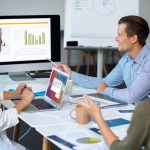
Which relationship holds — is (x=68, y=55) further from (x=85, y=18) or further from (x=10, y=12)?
(x=85, y=18)

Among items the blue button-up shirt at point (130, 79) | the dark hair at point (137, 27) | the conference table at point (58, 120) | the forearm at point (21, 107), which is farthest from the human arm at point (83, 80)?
the forearm at point (21, 107)

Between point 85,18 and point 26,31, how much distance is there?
1.43 meters

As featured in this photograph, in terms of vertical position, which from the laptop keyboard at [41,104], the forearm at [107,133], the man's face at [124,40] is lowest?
the laptop keyboard at [41,104]

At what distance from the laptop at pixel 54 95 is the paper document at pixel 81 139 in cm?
39

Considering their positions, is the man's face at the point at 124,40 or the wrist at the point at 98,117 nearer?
the wrist at the point at 98,117

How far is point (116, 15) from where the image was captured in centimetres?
404

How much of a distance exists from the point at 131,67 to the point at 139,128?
4.30 feet

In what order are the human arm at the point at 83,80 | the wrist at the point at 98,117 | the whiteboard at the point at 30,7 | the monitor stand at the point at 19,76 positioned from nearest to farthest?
the wrist at the point at 98,117 < the human arm at the point at 83,80 < the monitor stand at the point at 19,76 < the whiteboard at the point at 30,7

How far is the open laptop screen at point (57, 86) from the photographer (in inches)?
80.5

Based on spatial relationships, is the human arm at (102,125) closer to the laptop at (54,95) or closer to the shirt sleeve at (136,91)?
the laptop at (54,95)

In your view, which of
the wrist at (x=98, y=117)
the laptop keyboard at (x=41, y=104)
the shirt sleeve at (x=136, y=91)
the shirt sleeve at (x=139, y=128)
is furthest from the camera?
the shirt sleeve at (x=136, y=91)

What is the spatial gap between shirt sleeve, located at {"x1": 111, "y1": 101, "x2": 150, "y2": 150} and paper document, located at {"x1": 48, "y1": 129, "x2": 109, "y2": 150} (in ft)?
0.78

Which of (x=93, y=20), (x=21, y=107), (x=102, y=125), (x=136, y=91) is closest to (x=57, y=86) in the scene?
(x=21, y=107)

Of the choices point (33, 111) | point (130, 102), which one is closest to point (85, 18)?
point (130, 102)
